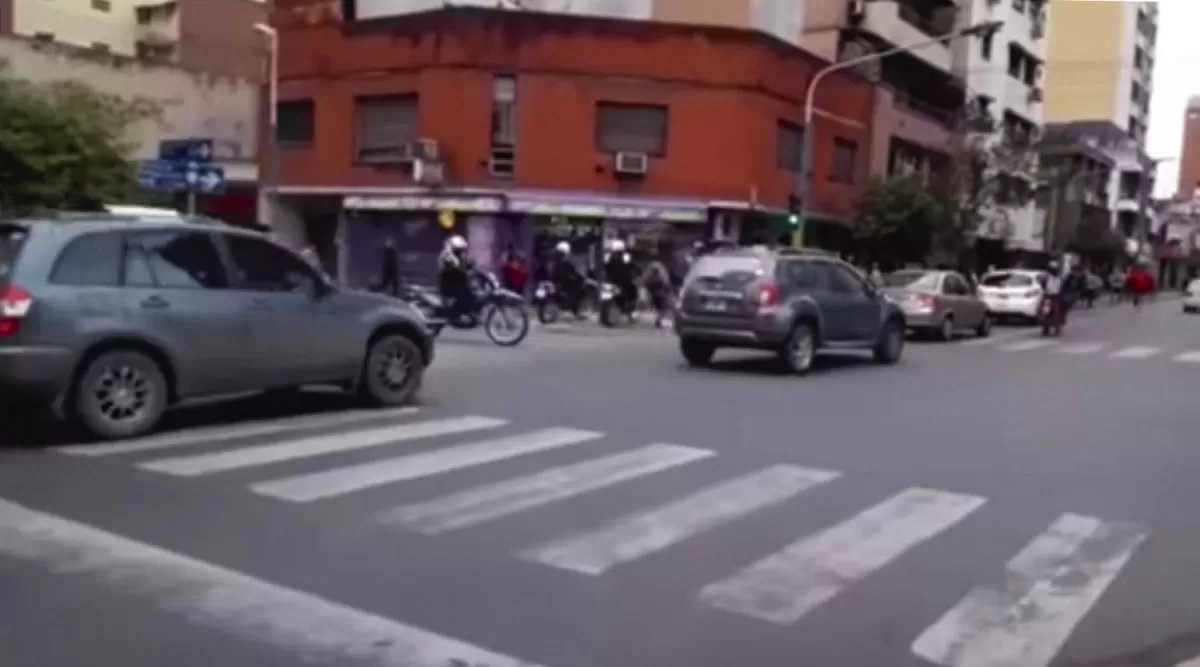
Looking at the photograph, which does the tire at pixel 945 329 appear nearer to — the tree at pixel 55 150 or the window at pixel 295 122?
the tree at pixel 55 150

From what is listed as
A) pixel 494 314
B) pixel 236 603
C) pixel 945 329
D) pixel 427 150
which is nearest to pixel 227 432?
pixel 236 603

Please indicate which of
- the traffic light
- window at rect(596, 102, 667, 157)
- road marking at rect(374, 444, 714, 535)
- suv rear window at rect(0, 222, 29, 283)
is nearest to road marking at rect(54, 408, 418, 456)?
suv rear window at rect(0, 222, 29, 283)

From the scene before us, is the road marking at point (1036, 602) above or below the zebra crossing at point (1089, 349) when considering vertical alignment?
above

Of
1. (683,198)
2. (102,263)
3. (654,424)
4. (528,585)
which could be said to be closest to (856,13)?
(683,198)

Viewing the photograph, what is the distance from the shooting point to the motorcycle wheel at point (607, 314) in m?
25.0

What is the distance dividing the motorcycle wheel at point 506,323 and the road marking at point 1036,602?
12592 mm

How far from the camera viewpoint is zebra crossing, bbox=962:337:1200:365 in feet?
76.6

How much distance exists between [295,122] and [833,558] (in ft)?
100

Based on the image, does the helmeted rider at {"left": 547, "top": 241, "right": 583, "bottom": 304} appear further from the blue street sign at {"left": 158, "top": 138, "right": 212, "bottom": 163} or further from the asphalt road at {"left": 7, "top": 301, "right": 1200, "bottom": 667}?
the asphalt road at {"left": 7, "top": 301, "right": 1200, "bottom": 667}

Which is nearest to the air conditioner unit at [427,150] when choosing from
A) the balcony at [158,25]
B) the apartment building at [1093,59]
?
the balcony at [158,25]

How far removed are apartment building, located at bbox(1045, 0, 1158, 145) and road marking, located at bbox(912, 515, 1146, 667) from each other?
8416 cm

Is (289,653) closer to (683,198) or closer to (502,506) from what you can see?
(502,506)

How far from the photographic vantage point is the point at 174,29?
50969 millimetres

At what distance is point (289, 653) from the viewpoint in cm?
501
